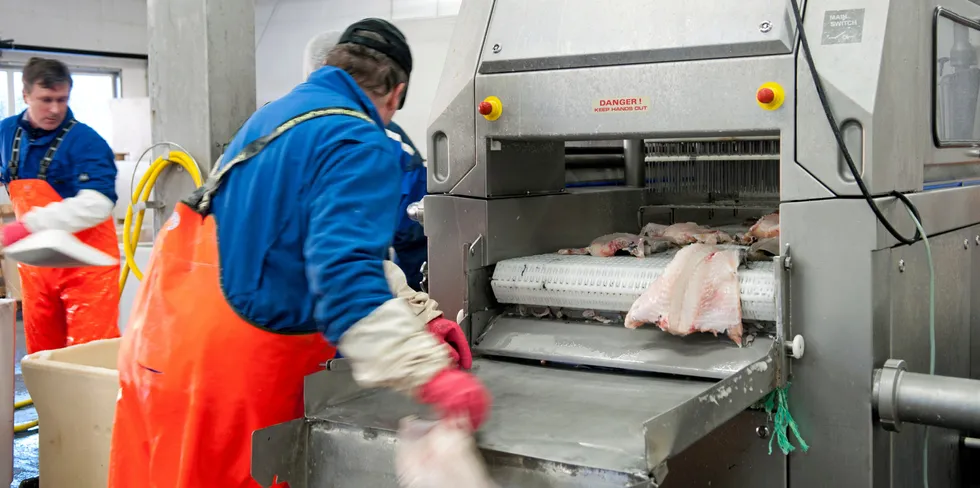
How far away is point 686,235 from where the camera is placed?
250 cm

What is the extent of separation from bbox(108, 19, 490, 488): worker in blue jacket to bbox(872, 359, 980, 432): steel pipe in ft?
2.76

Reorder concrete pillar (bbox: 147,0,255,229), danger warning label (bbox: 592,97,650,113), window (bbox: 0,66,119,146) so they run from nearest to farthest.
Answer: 1. danger warning label (bbox: 592,97,650,113)
2. concrete pillar (bbox: 147,0,255,229)
3. window (bbox: 0,66,119,146)

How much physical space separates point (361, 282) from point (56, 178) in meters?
3.26

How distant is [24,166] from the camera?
4.13 metres

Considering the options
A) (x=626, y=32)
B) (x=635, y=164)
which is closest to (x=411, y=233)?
(x=635, y=164)

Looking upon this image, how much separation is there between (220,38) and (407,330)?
10.8 feet

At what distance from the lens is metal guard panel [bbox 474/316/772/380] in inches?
73.1

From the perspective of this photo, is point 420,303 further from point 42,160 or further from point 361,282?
point 42,160

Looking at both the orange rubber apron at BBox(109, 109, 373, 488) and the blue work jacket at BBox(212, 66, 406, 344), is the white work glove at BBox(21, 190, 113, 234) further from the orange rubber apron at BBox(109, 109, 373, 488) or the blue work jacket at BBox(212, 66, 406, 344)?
the blue work jacket at BBox(212, 66, 406, 344)

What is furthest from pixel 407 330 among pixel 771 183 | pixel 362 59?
A: pixel 771 183

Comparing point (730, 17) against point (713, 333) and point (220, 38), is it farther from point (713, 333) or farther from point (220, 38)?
point (220, 38)

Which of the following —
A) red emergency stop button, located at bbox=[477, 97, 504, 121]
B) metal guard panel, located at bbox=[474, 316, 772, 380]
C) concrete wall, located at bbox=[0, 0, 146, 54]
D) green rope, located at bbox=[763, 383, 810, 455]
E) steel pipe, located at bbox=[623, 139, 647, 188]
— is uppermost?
concrete wall, located at bbox=[0, 0, 146, 54]

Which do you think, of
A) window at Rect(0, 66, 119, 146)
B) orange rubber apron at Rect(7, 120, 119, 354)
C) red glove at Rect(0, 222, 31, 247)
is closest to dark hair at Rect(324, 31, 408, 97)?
red glove at Rect(0, 222, 31, 247)

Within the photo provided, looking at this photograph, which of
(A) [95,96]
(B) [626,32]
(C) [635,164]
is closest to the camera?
(B) [626,32]
